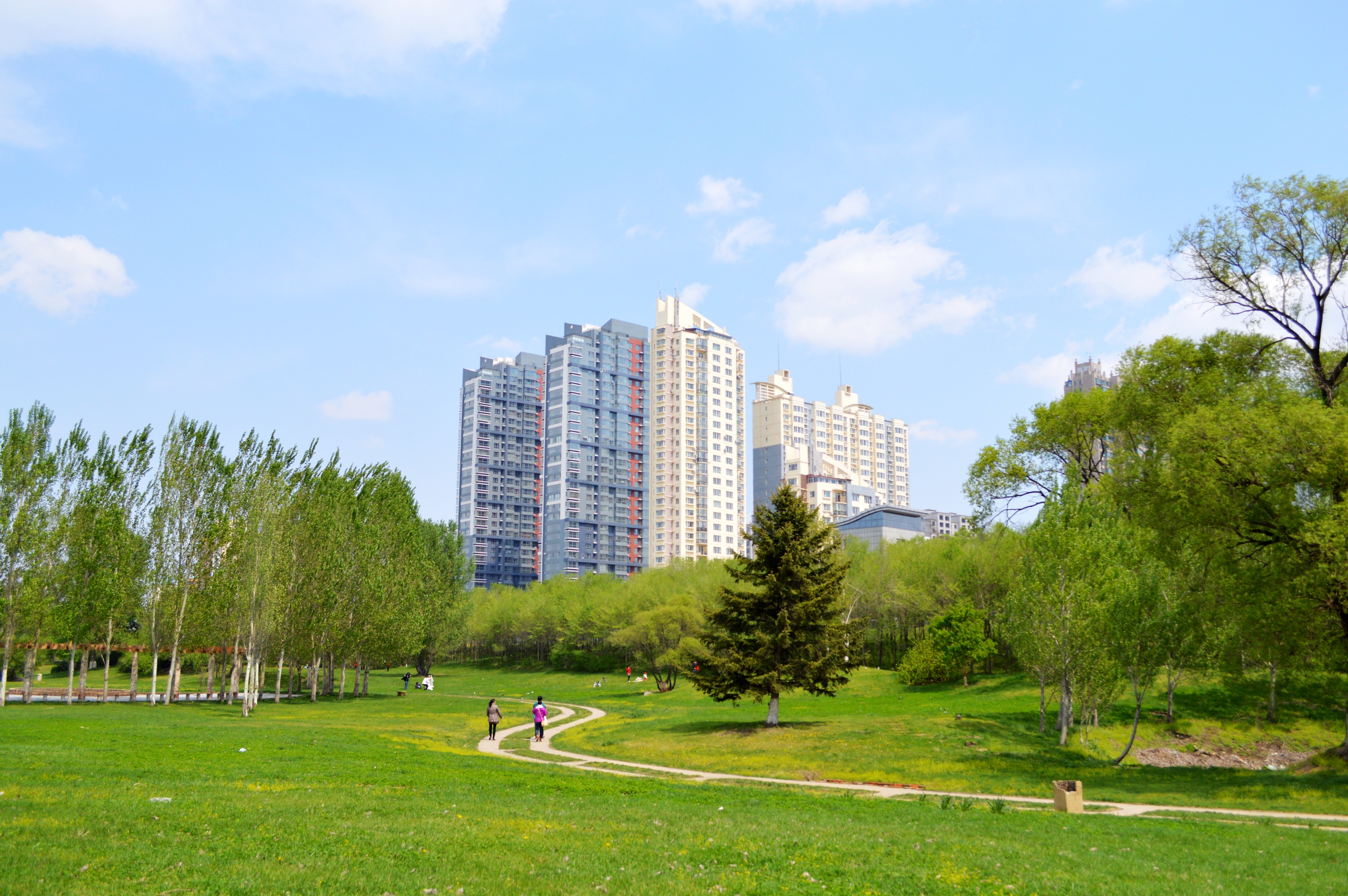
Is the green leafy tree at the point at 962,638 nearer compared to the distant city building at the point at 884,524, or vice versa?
the green leafy tree at the point at 962,638

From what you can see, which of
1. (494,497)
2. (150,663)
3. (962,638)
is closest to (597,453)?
(494,497)

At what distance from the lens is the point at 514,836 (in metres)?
13.3

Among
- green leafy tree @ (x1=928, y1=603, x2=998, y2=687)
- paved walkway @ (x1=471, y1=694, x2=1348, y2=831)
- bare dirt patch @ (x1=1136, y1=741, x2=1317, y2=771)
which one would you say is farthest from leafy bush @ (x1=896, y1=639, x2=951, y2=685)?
paved walkway @ (x1=471, y1=694, x2=1348, y2=831)

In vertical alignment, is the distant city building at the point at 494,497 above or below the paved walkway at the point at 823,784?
above

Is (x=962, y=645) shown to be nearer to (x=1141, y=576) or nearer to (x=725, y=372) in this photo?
(x=1141, y=576)

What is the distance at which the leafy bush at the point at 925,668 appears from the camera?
62.5m

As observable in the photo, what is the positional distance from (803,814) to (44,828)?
13.2 meters

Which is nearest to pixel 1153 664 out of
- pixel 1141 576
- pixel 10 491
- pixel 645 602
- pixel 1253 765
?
pixel 1141 576

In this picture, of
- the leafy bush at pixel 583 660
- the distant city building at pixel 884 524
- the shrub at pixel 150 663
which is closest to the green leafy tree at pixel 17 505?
Answer: the shrub at pixel 150 663

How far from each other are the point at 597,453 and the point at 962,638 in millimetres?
127277

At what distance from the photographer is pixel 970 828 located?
54.0 feet

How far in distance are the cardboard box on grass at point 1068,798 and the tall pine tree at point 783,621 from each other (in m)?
15.7

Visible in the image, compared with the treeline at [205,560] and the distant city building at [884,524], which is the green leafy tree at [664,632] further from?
the distant city building at [884,524]

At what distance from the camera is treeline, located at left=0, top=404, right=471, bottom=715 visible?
47906 millimetres
